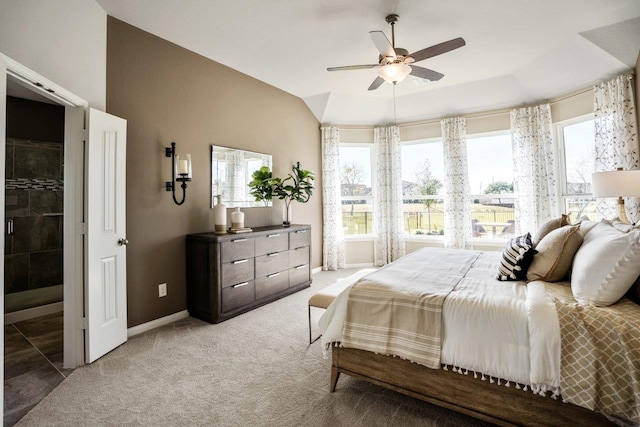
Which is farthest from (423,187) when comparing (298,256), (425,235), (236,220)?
(236,220)

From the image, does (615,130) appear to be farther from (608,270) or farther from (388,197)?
(608,270)

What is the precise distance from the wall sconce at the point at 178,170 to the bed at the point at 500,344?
6.98ft

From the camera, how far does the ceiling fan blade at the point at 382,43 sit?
7.88 ft

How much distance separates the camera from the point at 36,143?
12.2 feet

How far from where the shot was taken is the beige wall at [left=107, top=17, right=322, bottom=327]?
9.37 feet

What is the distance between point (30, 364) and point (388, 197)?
503 centimetres

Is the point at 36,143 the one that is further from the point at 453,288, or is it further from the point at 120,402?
the point at 453,288

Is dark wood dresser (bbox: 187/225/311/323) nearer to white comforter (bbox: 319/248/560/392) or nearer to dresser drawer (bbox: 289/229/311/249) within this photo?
dresser drawer (bbox: 289/229/311/249)

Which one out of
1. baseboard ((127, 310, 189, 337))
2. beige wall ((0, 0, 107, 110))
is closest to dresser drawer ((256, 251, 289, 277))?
baseboard ((127, 310, 189, 337))

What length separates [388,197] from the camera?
5516 mm

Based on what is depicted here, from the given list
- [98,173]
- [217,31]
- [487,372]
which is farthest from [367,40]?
[487,372]

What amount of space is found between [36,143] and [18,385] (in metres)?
3.06

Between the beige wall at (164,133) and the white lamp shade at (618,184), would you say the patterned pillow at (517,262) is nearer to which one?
the white lamp shade at (618,184)

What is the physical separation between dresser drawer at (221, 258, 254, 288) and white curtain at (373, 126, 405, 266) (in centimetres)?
293
